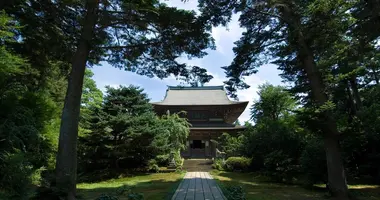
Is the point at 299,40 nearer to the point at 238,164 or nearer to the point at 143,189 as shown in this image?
the point at 143,189

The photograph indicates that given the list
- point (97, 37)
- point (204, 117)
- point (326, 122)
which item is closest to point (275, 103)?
point (204, 117)

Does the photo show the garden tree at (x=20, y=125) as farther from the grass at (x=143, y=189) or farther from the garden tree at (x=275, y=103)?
the garden tree at (x=275, y=103)

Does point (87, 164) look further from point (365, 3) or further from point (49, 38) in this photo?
point (365, 3)

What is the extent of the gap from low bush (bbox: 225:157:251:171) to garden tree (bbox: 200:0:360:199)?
7457mm

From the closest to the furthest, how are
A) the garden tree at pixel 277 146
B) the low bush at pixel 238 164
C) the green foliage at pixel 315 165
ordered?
1. the green foliage at pixel 315 165
2. the garden tree at pixel 277 146
3. the low bush at pixel 238 164

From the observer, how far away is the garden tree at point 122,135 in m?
13.8

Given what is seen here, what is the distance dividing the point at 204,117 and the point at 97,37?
61.3ft

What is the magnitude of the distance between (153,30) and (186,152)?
57.5 ft

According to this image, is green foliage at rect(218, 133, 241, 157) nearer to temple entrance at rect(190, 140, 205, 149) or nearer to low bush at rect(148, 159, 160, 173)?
temple entrance at rect(190, 140, 205, 149)

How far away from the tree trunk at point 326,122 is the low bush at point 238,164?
314 inches

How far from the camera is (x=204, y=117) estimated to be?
81.2ft

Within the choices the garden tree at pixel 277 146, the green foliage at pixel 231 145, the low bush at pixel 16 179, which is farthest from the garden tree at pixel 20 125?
the green foliage at pixel 231 145

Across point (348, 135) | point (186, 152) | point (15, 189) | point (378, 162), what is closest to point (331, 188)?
point (348, 135)

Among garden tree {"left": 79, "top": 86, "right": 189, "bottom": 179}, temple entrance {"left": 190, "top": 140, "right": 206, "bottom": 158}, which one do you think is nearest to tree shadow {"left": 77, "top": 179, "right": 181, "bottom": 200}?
garden tree {"left": 79, "top": 86, "right": 189, "bottom": 179}
